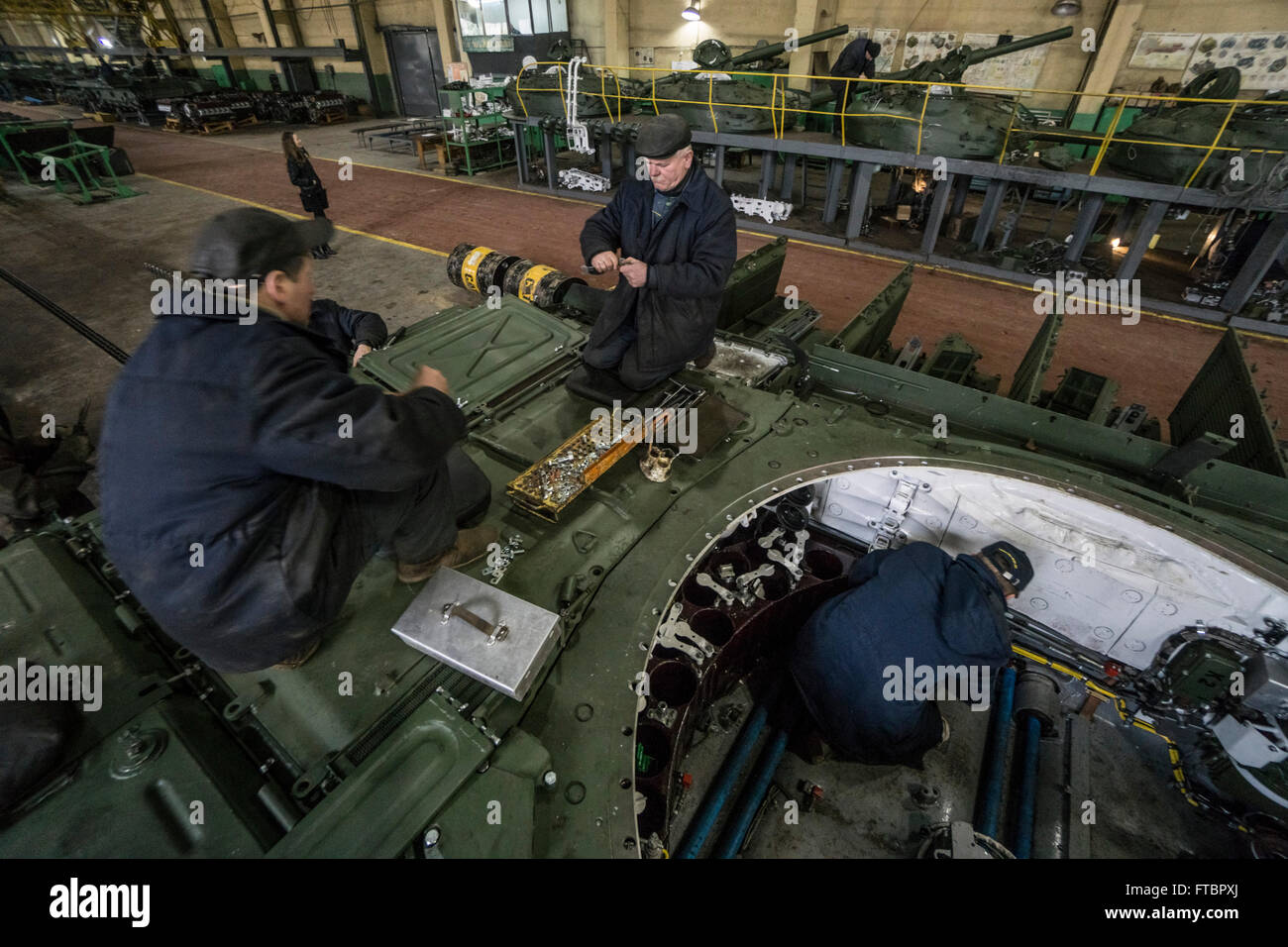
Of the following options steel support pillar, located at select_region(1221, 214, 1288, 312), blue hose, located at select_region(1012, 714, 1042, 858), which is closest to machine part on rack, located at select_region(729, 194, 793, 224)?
steel support pillar, located at select_region(1221, 214, 1288, 312)

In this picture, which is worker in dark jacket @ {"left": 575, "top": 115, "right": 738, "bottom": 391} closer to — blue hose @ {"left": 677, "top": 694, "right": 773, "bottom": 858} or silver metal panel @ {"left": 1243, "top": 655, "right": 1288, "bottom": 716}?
blue hose @ {"left": 677, "top": 694, "right": 773, "bottom": 858}

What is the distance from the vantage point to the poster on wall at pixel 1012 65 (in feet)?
37.5

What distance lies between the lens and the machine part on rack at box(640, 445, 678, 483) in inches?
105

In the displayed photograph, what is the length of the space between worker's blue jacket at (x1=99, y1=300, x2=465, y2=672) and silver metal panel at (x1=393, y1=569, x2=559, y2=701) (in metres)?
0.38

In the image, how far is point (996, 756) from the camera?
112 inches

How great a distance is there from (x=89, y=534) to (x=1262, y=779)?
4962mm

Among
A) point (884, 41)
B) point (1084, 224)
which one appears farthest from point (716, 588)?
point (884, 41)

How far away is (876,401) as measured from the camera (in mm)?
3564

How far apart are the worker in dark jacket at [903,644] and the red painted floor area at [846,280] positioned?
14.2ft

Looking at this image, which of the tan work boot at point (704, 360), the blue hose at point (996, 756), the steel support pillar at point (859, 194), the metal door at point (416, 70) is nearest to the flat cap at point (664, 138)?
the tan work boot at point (704, 360)

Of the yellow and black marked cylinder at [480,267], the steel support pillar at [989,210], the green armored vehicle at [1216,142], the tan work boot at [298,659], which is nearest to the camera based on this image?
the tan work boot at [298,659]

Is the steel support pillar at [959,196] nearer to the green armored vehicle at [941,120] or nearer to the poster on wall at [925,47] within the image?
the green armored vehicle at [941,120]
